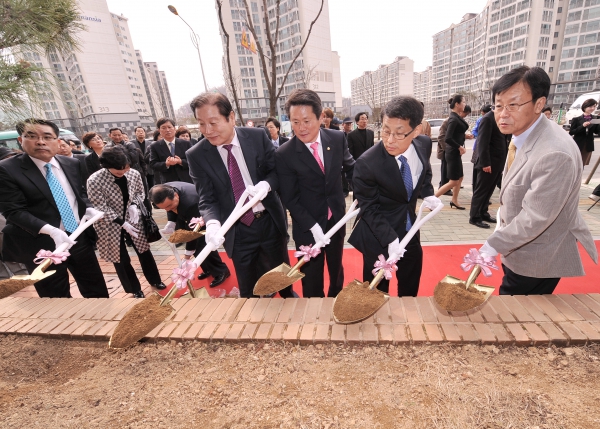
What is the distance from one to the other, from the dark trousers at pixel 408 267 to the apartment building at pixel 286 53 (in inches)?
1703

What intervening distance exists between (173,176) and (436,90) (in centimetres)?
9103

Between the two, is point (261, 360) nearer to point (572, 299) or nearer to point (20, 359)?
point (20, 359)

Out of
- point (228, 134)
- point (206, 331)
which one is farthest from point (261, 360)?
point (228, 134)

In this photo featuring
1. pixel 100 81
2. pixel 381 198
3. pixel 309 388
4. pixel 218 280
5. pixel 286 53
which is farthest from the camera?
pixel 286 53

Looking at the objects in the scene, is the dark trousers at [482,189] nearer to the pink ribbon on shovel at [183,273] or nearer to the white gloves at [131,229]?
the pink ribbon on shovel at [183,273]

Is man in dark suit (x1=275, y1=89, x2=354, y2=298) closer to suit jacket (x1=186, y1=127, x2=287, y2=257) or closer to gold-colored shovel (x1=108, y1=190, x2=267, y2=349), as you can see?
suit jacket (x1=186, y1=127, x2=287, y2=257)

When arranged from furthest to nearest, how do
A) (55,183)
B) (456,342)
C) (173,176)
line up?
(173,176) → (55,183) → (456,342)

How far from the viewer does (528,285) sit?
1682 mm

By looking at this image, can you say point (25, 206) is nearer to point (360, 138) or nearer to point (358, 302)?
point (358, 302)

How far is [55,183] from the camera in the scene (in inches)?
97.0

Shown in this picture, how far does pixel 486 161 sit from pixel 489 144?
0.26 meters

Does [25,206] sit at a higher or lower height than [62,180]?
lower

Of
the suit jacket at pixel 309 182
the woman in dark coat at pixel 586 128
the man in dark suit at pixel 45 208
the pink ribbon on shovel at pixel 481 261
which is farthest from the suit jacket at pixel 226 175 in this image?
the woman in dark coat at pixel 586 128

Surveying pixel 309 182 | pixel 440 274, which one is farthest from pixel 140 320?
pixel 440 274
